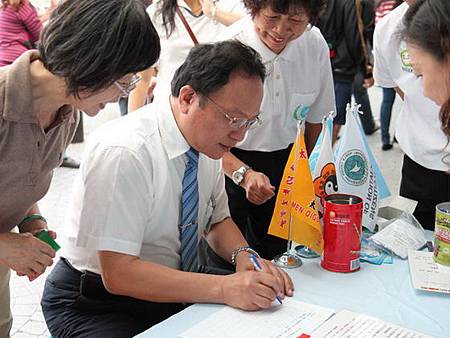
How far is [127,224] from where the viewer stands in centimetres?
141

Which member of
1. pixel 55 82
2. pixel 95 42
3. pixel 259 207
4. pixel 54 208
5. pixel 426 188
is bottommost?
pixel 54 208

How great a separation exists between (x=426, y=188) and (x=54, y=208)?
2480mm

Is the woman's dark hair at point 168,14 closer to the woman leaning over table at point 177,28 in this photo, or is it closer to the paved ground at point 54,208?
the woman leaning over table at point 177,28

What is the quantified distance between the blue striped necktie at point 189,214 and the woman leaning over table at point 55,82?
0.86ft

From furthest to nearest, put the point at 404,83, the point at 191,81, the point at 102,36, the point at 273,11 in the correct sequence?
the point at 404,83, the point at 273,11, the point at 191,81, the point at 102,36

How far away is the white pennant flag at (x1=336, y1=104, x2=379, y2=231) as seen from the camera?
165 cm

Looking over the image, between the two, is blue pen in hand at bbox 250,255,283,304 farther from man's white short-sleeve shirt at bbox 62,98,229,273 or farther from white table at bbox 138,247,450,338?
man's white short-sleeve shirt at bbox 62,98,229,273

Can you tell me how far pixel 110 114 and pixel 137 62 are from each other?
4.96 metres

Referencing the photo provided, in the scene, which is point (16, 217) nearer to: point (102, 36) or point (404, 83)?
point (102, 36)

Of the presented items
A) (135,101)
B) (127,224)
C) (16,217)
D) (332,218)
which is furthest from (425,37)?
(135,101)

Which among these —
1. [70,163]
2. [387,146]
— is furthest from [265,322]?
[387,146]

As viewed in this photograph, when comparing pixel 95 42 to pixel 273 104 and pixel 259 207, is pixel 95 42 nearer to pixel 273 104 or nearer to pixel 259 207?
pixel 273 104

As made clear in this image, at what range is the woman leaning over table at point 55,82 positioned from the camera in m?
1.34

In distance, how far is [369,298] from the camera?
4.49 ft
